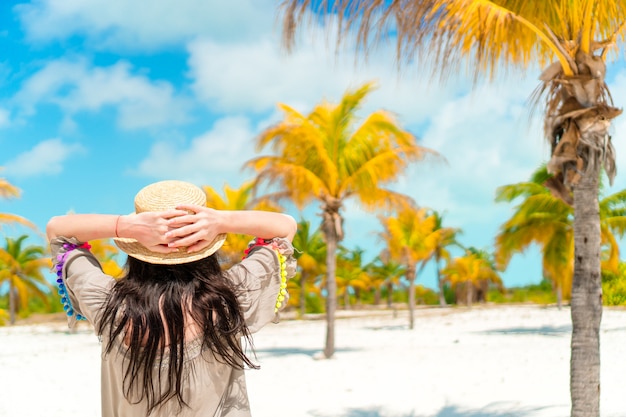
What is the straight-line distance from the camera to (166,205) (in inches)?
75.3

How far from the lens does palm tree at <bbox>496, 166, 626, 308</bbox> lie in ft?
81.5

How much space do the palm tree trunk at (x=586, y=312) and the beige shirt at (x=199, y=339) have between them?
4.39 meters

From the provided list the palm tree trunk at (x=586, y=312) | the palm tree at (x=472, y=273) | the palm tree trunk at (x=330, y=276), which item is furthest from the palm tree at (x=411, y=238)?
the palm tree trunk at (x=586, y=312)

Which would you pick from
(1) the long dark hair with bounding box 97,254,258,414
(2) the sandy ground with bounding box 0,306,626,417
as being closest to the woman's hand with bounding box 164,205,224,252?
(1) the long dark hair with bounding box 97,254,258,414

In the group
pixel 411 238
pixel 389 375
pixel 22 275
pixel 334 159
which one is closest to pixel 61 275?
pixel 389 375

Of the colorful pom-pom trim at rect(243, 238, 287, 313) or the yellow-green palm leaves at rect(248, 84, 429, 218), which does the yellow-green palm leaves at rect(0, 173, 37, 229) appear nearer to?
the yellow-green palm leaves at rect(248, 84, 429, 218)

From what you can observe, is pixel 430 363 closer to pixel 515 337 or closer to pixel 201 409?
pixel 515 337

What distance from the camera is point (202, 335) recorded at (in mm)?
1954

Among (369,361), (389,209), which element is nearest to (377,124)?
(389,209)

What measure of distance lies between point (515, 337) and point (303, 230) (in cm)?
2057

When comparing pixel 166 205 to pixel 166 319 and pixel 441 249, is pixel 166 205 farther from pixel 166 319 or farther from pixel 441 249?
pixel 441 249

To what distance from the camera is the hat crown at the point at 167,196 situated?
192 centimetres

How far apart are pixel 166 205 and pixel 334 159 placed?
14.6 m

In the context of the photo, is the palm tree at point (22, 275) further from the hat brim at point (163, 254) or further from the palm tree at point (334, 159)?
the hat brim at point (163, 254)
